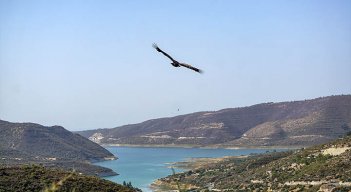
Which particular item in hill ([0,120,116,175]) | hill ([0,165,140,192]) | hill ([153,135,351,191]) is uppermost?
hill ([0,120,116,175])

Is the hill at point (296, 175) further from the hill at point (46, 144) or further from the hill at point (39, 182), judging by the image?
the hill at point (46, 144)

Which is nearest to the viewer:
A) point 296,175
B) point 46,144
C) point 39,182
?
point 39,182

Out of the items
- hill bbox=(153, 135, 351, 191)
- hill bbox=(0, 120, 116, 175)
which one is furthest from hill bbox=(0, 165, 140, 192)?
hill bbox=(0, 120, 116, 175)

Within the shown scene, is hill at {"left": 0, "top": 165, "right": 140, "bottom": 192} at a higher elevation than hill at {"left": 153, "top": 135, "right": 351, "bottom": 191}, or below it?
higher

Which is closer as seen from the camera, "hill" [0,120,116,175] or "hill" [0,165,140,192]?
"hill" [0,165,140,192]

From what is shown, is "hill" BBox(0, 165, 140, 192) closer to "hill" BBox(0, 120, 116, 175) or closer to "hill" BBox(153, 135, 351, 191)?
"hill" BBox(153, 135, 351, 191)

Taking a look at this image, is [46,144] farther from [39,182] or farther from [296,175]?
[39,182]

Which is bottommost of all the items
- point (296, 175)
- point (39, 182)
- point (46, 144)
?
point (296, 175)

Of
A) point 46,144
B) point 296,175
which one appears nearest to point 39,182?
point 296,175

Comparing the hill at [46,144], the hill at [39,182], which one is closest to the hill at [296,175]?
the hill at [39,182]

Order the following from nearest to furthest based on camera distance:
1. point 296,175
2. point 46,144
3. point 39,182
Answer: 1. point 39,182
2. point 296,175
3. point 46,144

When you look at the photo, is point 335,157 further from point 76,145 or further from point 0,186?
point 76,145

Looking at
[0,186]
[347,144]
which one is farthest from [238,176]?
[0,186]

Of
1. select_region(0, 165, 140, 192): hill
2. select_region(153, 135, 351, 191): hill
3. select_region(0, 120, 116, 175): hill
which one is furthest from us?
select_region(0, 120, 116, 175): hill
